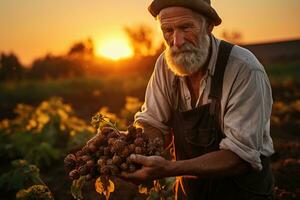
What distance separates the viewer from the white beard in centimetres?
327

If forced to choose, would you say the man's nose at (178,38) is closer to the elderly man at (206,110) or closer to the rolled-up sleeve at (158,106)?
the elderly man at (206,110)

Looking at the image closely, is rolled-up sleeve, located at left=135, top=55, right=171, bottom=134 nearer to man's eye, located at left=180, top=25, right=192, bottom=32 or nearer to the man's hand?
man's eye, located at left=180, top=25, right=192, bottom=32

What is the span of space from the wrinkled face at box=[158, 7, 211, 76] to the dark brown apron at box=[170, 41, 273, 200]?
0.47 feet

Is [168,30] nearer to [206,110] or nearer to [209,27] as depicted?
[209,27]

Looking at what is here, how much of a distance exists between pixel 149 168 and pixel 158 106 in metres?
0.71

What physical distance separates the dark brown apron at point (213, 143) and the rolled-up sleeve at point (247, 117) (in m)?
0.17

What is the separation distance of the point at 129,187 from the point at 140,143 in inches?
125

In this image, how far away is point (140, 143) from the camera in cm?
311

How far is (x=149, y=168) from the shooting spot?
296 centimetres

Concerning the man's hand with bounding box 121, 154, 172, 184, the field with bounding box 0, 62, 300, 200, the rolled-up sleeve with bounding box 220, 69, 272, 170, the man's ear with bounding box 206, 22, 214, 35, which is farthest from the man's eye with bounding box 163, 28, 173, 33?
the field with bounding box 0, 62, 300, 200

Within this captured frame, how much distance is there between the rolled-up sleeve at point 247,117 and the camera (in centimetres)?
298

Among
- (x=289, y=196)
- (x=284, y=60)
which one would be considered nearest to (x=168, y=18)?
(x=289, y=196)

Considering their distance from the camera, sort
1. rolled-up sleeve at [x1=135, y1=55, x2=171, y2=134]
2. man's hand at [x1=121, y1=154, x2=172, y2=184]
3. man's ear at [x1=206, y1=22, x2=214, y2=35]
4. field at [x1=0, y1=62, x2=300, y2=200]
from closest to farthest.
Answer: man's hand at [x1=121, y1=154, x2=172, y2=184]
man's ear at [x1=206, y1=22, x2=214, y2=35]
rolled-up sleeve at [x1=135, y1=55, x2=171, y2=134]
field at [x1=0, y1=62, x2=300, y2=200]

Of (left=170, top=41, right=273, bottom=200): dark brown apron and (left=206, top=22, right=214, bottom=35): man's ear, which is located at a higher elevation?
(left=206, top=22, right=214, bottom=35): man's ear
